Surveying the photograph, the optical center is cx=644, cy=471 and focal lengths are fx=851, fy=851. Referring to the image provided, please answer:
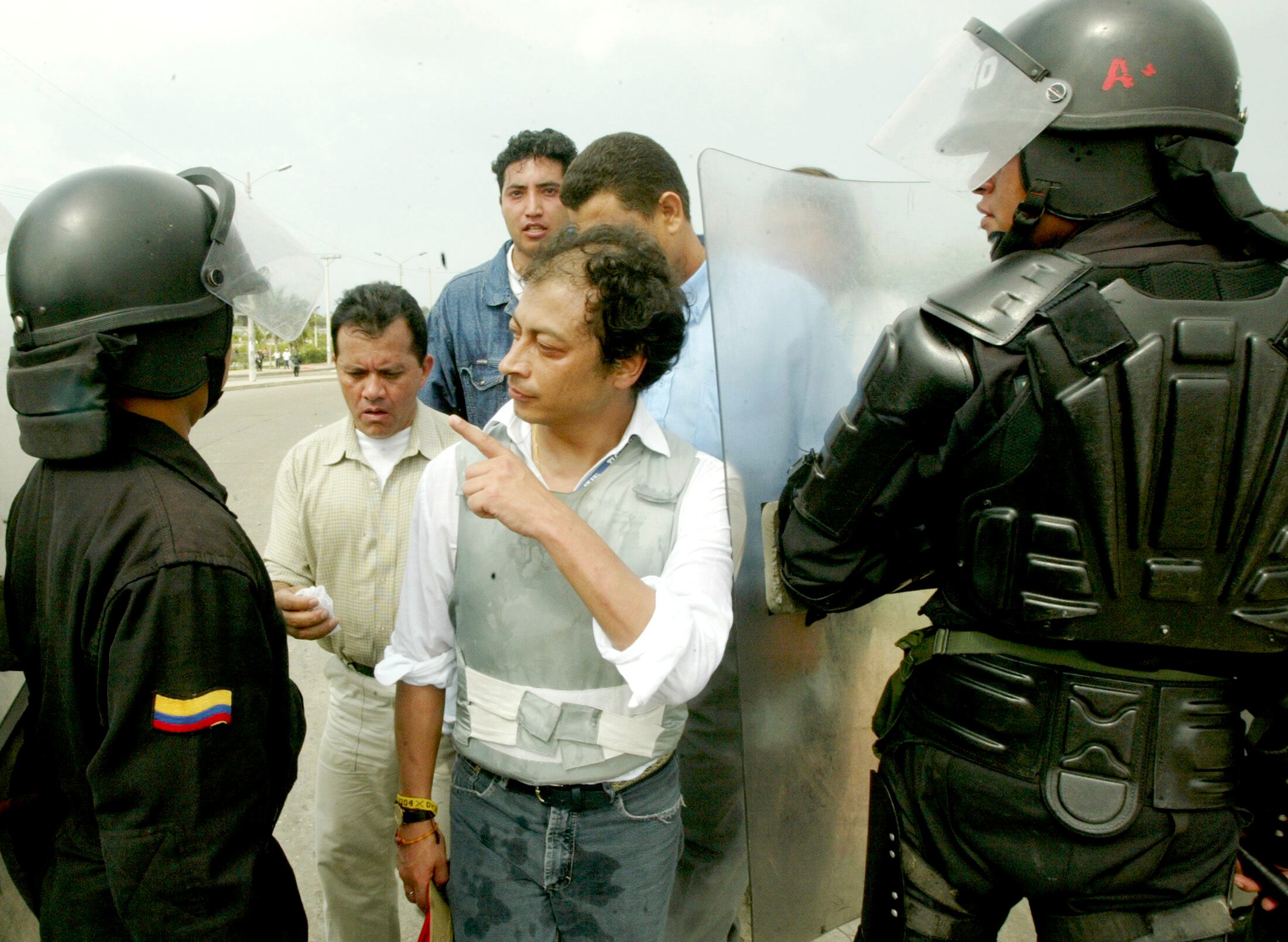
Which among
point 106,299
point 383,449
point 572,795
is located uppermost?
point 106,299

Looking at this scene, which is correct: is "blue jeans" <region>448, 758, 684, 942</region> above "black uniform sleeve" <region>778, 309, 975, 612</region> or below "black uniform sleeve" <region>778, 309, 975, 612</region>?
below

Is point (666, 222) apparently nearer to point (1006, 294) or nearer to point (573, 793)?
point (1006, 294)

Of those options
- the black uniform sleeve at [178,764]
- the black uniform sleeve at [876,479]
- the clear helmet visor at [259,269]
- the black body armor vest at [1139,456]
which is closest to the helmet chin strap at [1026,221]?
the black body armor vest at [1139,456]

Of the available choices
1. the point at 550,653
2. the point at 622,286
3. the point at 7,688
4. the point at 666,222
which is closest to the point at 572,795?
the point at 550,653

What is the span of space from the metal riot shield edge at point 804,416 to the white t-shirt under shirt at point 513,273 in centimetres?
95

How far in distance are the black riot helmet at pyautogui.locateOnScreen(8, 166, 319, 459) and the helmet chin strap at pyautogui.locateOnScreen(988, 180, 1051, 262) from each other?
1.26m

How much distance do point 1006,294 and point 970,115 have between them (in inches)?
15.0

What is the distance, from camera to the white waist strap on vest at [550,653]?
4.30 feet

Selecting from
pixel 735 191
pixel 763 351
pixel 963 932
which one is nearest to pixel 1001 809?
pixel 963 932

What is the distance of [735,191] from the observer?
5.60 ft

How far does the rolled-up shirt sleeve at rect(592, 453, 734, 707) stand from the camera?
1.16m

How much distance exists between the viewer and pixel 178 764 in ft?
3.25

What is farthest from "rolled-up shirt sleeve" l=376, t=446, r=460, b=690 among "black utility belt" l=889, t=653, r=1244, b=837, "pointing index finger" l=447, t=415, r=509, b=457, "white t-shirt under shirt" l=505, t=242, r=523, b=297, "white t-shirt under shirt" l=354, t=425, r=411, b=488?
"white t-shirt under shirt" l=505, t=242, r=523, b=297

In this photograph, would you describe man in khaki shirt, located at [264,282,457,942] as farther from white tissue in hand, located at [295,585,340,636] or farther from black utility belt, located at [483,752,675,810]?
black utility belt, located at [483,752,675,810]
